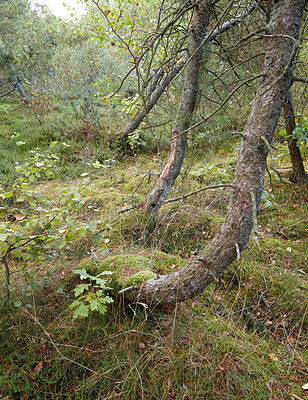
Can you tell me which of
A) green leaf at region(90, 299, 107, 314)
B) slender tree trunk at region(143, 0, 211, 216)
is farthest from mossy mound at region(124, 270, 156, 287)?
slender tree trunk at region(143, 0, 211, 216)

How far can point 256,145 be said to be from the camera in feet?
4.67

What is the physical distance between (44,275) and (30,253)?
1.92 feet

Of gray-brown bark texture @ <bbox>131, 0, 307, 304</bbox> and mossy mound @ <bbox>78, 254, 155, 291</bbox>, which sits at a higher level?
gray-brown bark texture @ <bbox>131, 0, 307, 304</bbox>

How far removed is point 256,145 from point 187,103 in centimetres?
150

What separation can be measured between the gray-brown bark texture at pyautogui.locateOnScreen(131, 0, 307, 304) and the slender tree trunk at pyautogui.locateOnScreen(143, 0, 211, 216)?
0.79 m

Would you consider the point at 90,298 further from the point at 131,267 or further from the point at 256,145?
the point at 256,145

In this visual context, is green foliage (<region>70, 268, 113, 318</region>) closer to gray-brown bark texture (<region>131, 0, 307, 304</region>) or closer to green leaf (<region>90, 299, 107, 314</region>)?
green leaf (<region>90, 299, 107, 314</region>)

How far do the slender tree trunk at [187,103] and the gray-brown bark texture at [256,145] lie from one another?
789 millimetres

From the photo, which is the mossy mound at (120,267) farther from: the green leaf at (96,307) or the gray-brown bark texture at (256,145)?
the gray-brown bark texture at (256,145)

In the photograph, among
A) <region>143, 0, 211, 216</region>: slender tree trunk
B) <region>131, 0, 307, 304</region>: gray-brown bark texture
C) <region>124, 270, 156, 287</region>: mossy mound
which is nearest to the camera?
<region>131, 0, 307, 304</region>: gray-brown bark texture

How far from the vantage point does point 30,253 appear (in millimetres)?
1804

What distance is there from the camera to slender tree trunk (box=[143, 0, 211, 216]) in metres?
2.43

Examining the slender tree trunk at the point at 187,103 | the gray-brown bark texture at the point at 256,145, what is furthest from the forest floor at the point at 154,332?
the slender tree trunk at the point at 187,103

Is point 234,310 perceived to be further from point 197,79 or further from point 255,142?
point 197,79
